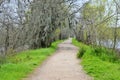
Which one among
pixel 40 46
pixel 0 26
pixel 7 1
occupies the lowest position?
pixel 40 46

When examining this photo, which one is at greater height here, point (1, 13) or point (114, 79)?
point (1, 13)

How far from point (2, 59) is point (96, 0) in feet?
87.7

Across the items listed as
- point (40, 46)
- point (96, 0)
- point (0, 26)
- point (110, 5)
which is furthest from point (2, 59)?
point (96, 0)

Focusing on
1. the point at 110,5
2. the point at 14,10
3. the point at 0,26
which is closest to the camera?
the point at 0,26

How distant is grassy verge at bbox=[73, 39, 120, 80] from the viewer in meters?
15.0

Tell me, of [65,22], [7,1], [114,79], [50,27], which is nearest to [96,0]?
[65,22]

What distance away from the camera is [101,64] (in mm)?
19453

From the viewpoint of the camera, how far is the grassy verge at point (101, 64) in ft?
49.3

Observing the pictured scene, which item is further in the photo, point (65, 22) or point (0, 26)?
point (65, 22)

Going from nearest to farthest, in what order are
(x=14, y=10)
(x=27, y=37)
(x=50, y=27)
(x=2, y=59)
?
1. (x=2, y=59)
2. (x=14, y=10)
3. (x=27, y=37)
4. (x=50, y=27)

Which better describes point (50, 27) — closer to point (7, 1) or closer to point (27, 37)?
point (27, 37)

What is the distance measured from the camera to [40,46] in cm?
4341

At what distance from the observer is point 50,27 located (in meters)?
40.7

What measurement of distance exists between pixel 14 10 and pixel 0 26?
2.94 m
